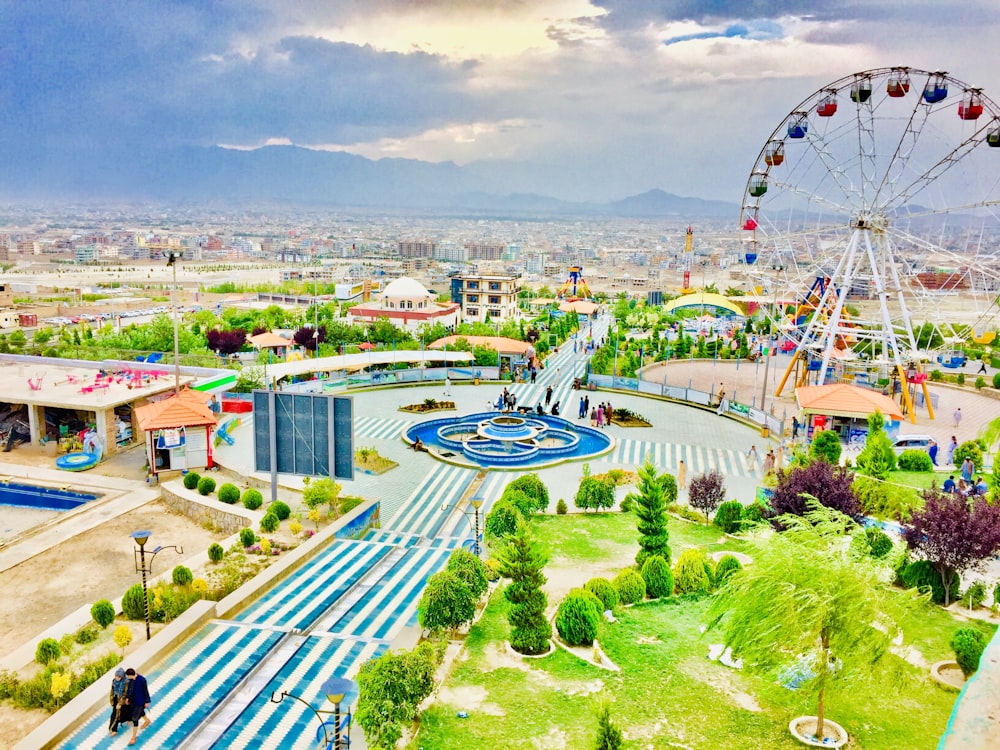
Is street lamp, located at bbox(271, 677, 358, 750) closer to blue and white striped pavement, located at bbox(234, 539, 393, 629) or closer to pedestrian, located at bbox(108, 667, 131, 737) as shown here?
pedestrian, located at bbox(108, 667, 131, 737)

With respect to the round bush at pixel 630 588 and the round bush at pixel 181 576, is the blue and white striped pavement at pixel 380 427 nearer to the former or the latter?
the round bush at pixel 181 576

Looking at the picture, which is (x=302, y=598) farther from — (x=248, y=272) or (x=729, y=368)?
(x=248, y=272)

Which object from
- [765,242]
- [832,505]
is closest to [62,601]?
[832,505]

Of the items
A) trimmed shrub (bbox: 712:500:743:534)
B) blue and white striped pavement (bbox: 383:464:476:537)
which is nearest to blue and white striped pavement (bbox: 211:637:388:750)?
blue and white striped pavement (bbox: 383:464:476:537)

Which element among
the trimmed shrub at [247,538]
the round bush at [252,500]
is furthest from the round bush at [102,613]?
the round bush at [252,500]

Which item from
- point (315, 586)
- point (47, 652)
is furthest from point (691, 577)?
point (47, 652)
